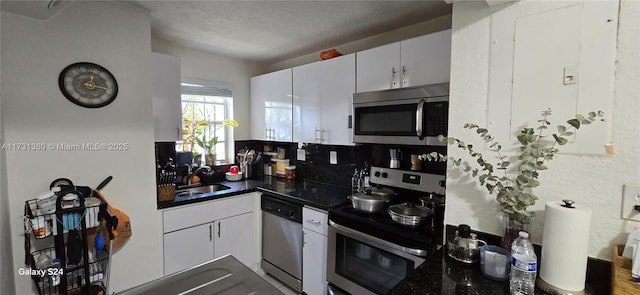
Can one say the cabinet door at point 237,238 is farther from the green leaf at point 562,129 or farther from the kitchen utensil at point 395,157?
the green leaf at point 562,129

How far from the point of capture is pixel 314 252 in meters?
2.15

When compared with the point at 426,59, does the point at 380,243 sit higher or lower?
lower

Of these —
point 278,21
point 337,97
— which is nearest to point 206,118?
point 278,21

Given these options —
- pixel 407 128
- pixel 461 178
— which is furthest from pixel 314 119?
pixel 461 178

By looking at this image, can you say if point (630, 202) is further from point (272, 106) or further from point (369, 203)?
point (272, 106)

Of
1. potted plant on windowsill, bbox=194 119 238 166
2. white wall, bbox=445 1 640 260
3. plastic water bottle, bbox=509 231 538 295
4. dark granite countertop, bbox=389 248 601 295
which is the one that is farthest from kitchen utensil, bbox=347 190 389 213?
potted plant on windowsill, bbox=194 119 238 166

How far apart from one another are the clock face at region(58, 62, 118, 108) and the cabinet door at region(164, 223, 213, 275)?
1.10 metres

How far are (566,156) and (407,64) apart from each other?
3.73ft

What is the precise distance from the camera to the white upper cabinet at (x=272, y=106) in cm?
274

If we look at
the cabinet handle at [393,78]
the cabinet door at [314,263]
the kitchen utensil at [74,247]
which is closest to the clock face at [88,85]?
the kitchen utensil at [74,247]

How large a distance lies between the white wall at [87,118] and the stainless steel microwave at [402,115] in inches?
63.3

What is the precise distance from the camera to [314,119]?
8.11 feet

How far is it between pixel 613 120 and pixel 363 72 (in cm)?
147

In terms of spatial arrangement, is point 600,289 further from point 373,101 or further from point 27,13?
point 27,13
